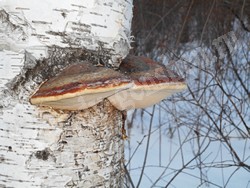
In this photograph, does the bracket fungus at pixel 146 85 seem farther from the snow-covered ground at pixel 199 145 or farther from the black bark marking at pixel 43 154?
the snow-covered ground at pixel 199 145

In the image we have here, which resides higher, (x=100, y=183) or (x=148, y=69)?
(x=148, y=69)

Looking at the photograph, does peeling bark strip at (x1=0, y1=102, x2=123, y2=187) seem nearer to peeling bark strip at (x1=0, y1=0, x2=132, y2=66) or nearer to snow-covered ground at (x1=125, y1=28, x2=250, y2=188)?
peeling bark strip at (x1=0, y1=0, x2=132, y2=66)

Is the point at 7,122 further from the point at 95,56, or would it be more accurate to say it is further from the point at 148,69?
the point at 148,69

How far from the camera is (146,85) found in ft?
2.77

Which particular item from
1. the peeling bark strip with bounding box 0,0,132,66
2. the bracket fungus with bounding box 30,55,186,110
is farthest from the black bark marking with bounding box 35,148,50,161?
the peeling bark strip with bounding box 0,0,132,66

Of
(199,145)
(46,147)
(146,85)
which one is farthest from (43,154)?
(199,145)

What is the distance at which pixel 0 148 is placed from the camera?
2.88 ft

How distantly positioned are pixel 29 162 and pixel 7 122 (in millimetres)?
98

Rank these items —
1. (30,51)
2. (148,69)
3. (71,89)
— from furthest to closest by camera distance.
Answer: (148,69) → (30,51) → (71,89)

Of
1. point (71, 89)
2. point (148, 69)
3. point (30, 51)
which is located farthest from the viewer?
point (148, 69)

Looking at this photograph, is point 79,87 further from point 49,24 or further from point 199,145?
point 199,145

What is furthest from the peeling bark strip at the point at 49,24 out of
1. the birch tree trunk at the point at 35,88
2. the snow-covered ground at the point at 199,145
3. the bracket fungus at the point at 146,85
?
the snow-covered ground at the point at 199,145

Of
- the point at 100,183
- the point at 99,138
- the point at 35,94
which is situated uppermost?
the point at 35,94

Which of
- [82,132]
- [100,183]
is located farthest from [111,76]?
[100,183]
